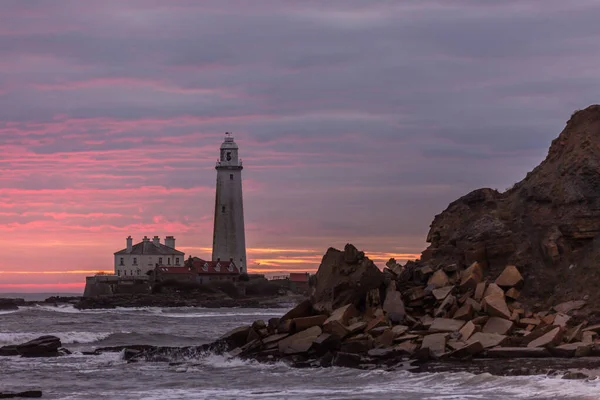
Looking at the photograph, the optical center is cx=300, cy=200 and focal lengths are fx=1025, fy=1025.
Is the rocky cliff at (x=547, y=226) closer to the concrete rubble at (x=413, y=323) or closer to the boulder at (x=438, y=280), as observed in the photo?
the concrete rubble at (x=413, y=323)

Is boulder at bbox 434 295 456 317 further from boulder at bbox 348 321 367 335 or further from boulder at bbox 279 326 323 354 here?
boulder at bbox 279 326 323 354

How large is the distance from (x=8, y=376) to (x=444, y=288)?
11.9 m

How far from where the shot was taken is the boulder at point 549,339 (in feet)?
76.7

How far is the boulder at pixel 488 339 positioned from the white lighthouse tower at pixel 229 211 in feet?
226

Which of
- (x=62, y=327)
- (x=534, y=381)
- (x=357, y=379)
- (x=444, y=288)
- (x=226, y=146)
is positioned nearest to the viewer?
(x=534, y=381)

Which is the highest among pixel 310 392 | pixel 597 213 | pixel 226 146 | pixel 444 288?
pixel 226 146

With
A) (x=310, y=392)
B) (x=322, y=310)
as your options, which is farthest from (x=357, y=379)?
(x=322, y=310)

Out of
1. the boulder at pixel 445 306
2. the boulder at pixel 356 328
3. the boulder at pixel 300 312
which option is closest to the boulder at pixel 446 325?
the boulder at pixel 445 306

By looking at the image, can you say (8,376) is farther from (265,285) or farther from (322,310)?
(265,285)

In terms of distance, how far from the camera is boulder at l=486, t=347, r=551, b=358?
23.2 m

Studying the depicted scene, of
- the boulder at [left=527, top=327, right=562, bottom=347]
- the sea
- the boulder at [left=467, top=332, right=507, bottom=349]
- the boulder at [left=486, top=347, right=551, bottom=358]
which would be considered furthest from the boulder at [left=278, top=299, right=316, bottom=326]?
the boulder at [left=527, top=327, right=562, bottom=347]

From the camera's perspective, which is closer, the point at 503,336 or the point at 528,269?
the point at 503,336

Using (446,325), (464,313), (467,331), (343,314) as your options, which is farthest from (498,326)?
(343,314)

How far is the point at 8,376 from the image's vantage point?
2708 centimetres
